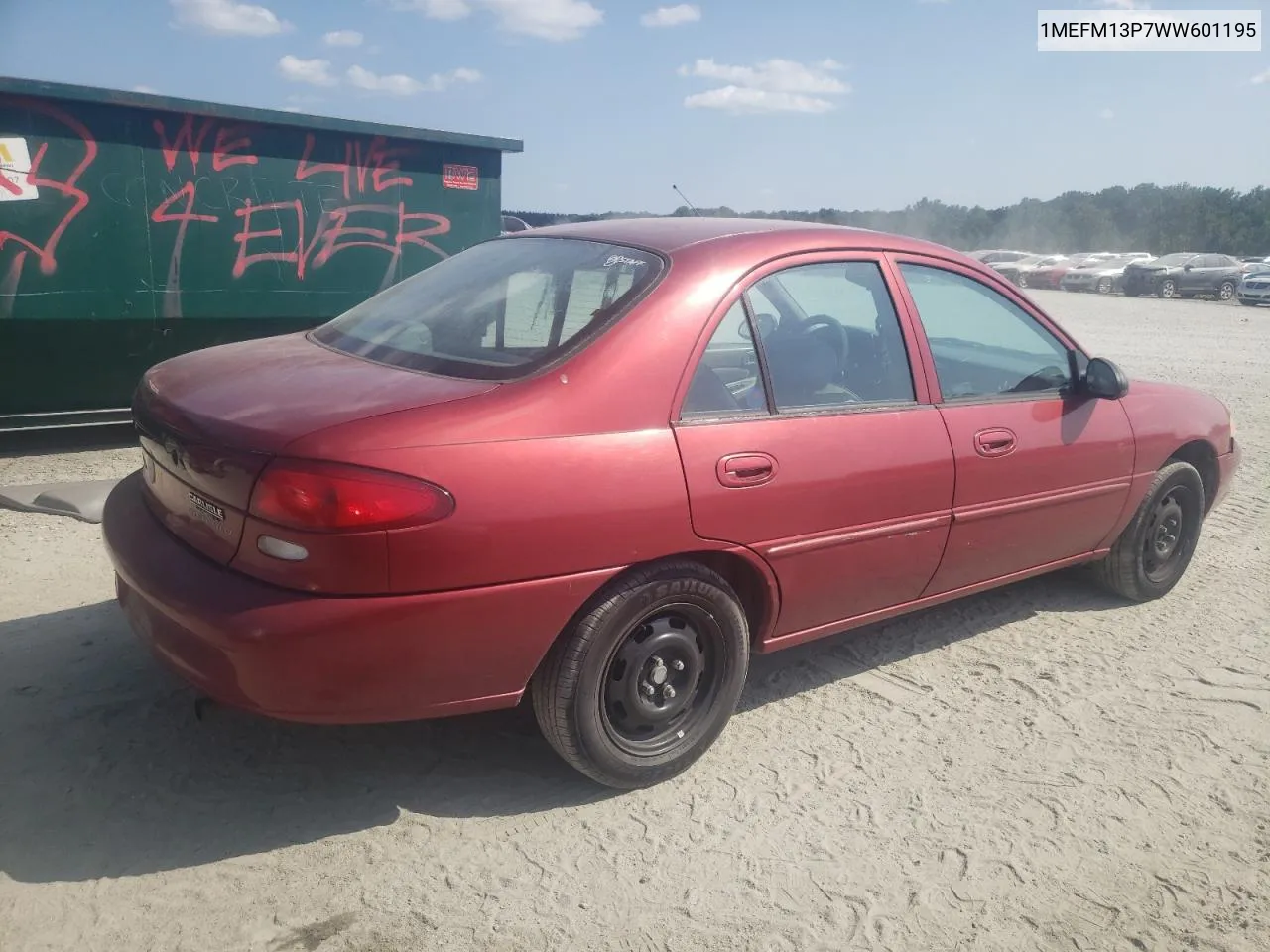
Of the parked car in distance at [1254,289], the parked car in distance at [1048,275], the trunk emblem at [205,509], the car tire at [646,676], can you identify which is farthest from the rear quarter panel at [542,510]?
the parked car in distance at [1048,275]

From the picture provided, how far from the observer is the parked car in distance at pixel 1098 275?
3494cm

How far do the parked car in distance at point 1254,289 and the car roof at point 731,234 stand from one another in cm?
2969

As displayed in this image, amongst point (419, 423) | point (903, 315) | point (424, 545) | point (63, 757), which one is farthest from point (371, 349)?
point (903, 315)

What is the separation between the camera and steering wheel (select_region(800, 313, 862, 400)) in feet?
11.6

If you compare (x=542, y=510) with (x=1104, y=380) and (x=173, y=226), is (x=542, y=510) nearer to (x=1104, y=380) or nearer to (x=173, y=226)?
(x=1104, y=380)

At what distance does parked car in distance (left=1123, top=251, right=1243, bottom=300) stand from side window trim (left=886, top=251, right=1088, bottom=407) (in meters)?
31.8

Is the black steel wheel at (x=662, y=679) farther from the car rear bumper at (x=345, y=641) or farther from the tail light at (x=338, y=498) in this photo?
the tail light at (x=338, y=498)

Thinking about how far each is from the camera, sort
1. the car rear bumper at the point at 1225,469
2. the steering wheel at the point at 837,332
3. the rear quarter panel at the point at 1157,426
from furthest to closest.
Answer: the car rear bumper at the point at 1225,469 < the rear quarter panel at the point at 1157,426 < the steering wheel at the point at 837,332

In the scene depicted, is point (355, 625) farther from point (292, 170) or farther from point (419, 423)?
point (292, 170)

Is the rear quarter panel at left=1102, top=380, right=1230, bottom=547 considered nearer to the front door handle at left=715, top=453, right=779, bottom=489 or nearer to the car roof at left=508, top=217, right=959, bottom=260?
the car roof at left=508, top=217, right=959, bottom=260

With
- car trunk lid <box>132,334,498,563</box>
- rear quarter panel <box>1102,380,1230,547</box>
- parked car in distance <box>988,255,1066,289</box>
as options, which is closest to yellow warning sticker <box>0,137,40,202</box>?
car trunk lid <box>132,334,498,563</box>

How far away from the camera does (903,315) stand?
3721mm

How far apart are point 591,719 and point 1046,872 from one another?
51.1 inches

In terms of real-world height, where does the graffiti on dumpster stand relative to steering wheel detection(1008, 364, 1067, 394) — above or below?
above
